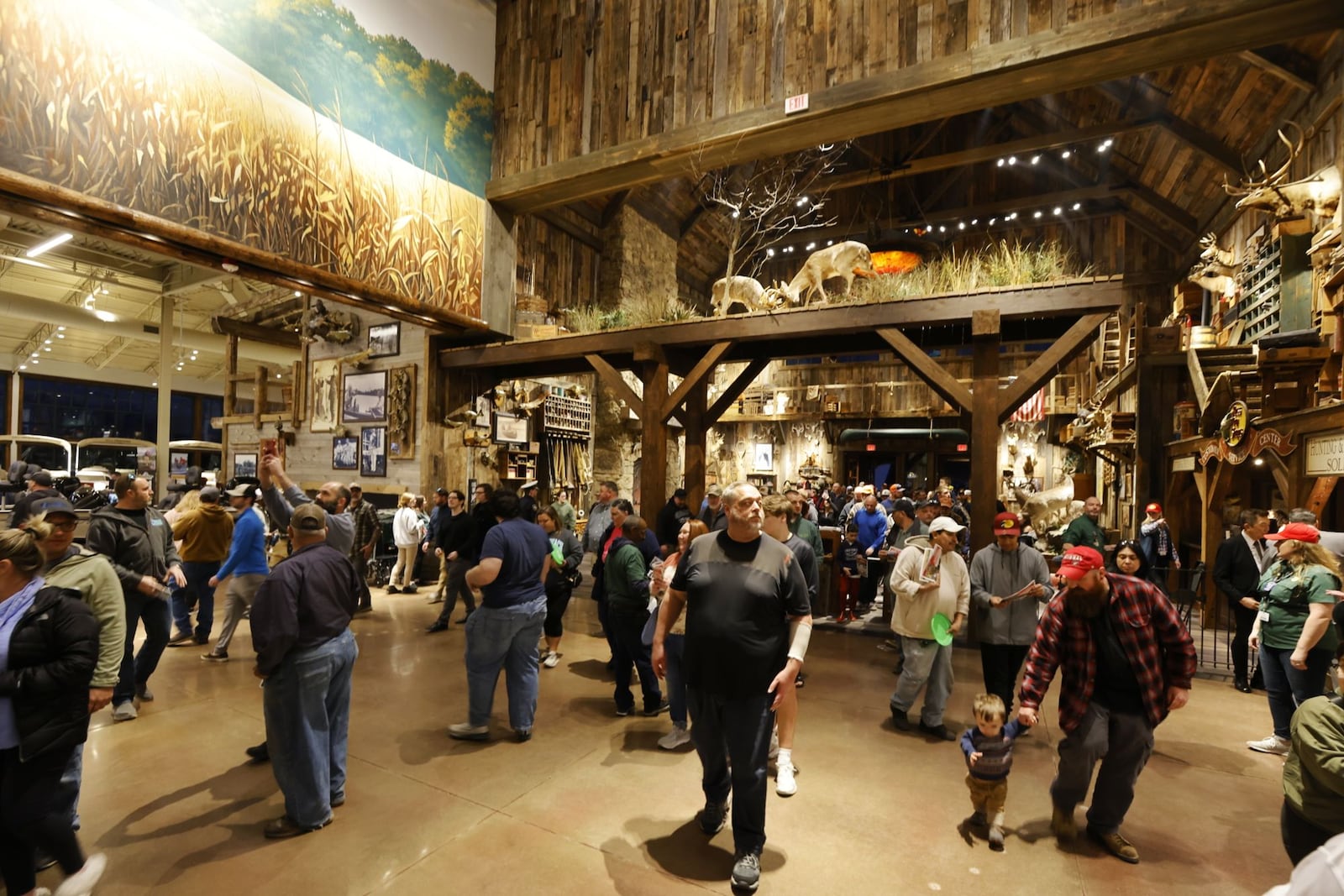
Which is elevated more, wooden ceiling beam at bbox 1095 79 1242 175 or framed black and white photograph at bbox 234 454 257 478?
wooden ceiling beam at bbox 1095 79 1242 175

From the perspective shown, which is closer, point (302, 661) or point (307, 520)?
point (302, 661)

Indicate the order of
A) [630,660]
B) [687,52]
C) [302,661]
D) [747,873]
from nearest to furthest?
1. [747,873]
2. [302,661]
3. [630,660]
4. [687,52]

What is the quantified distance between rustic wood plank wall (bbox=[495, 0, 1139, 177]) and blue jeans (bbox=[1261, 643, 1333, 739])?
5626mm

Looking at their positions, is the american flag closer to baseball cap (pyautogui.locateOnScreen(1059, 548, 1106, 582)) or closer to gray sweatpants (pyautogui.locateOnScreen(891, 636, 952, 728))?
gray sweatpants (pyautogui.locateOnScreen(891, 636, 952, 728))

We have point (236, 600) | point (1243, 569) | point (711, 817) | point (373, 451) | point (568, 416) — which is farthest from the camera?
point (568, 416)

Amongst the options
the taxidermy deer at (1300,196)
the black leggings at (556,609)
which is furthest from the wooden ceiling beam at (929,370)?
the black leggings at (556,609)

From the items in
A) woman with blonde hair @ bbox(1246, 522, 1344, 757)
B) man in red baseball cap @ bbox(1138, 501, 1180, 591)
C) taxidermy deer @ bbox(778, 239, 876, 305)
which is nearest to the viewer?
woman with blonde hair @ bbox(1246, 522, 1344, 757)

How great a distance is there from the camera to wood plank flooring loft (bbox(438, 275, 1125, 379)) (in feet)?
20.3

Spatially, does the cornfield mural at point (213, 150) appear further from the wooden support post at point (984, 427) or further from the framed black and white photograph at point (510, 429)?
the wooden support post at point (984, 427)

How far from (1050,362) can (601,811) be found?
5681 millimetres

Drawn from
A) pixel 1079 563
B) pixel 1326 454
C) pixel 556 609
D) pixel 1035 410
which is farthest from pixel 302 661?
pixel 1035 410

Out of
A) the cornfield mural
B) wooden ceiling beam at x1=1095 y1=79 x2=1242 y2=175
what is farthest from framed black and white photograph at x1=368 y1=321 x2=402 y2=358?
wooden ceiling beam at x1=1095 y1=79 x2=1242 y2=175

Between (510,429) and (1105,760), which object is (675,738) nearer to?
(1105,760)

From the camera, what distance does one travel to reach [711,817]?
3.14 meters
